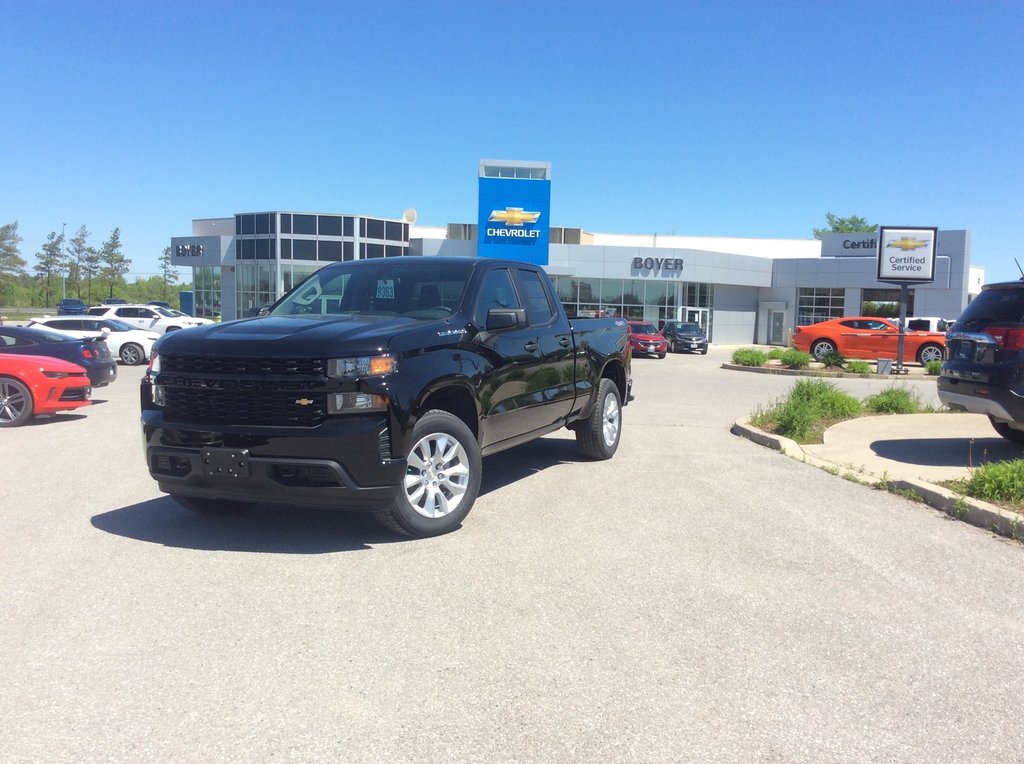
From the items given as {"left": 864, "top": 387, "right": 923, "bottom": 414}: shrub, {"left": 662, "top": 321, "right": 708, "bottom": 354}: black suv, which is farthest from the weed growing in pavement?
{"left": 662, "top": 321, "right": 708, "bottom": 354}: black suv

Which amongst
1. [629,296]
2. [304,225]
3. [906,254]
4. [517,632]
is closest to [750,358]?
[906,254]

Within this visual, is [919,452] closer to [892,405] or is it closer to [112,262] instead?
[892,405]

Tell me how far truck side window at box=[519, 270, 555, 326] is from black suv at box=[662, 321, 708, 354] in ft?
113

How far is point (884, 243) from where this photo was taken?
28125 mm

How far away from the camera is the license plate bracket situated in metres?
5.34

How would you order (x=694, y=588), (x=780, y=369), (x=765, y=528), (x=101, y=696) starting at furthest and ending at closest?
1. (x=780, y=369)
2. (x=765, y=528)
3. (x=694, y=588)
4. (x=101, y=696)

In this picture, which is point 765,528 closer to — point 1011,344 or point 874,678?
point 874,678

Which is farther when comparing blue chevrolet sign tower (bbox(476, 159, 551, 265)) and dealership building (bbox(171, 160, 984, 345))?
dealership building (bbox(171, 160, 984, 345))

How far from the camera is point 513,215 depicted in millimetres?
41094

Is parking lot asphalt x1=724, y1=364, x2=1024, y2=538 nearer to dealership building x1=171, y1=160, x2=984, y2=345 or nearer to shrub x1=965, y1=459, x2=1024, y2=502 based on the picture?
shrub x1=965, y1=459, x2=1024, y2=502

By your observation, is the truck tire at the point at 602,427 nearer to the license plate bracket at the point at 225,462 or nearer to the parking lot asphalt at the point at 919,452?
the parking lot asphalt at the point at 919,452

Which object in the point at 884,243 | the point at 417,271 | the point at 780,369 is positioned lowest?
the point at 780,369

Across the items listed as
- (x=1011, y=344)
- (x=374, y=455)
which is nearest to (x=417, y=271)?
(x=374, y=455)

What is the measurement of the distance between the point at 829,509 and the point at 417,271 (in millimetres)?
3968
